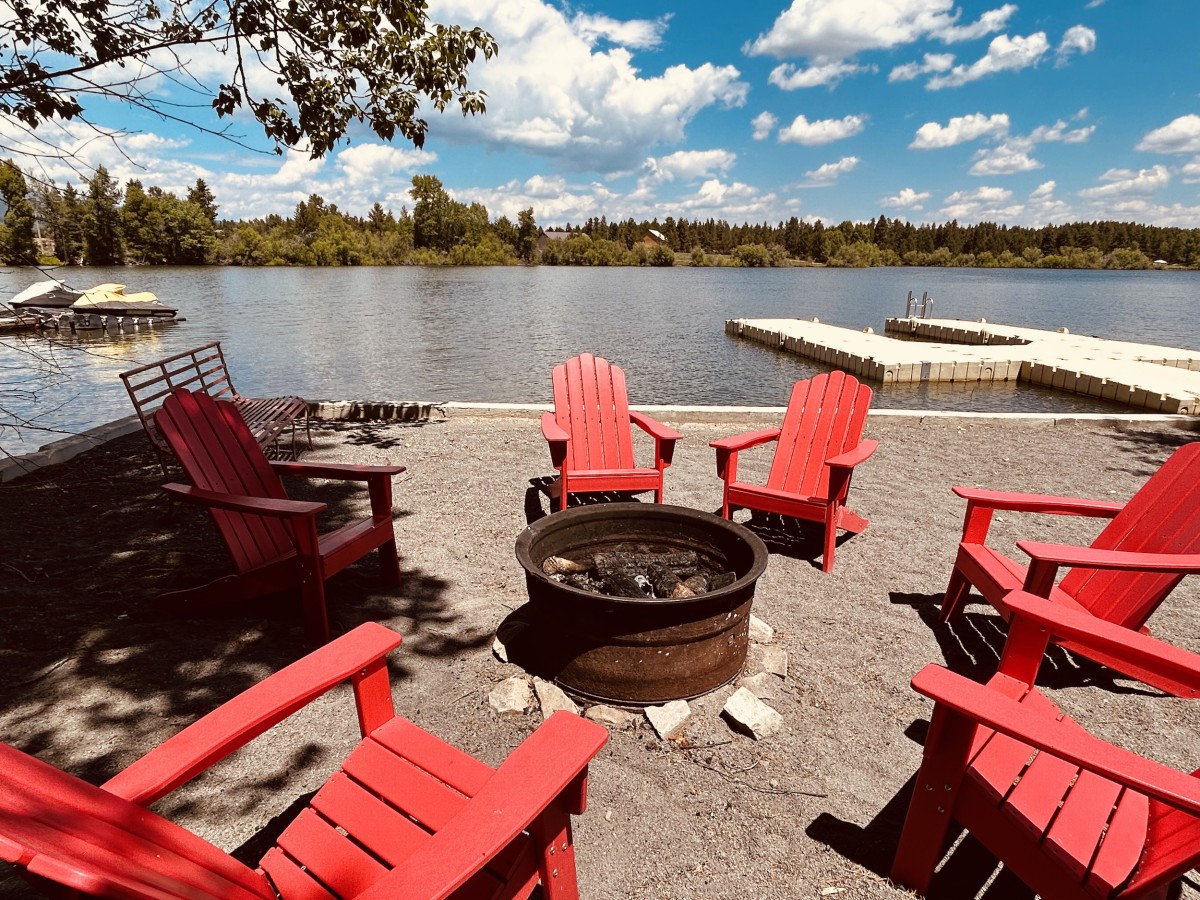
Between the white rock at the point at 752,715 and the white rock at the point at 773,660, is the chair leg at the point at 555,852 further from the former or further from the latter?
the white rock at the point at 773,660

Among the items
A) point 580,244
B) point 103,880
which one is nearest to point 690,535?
point 103,880

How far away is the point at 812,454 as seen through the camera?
14.3 feet

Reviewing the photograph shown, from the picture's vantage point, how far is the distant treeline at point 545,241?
63.7 meters

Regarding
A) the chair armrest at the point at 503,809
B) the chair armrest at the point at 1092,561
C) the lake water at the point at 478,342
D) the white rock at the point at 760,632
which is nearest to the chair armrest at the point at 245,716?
the chair armrest at the point at 503,809

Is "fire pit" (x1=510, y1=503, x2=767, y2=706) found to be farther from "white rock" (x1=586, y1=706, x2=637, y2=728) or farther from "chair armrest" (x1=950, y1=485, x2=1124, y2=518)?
"chair armrest" (x1=950, y1=485, x2=1124, y2=518)

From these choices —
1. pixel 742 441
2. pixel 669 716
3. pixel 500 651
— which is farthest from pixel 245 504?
pixel 742 441

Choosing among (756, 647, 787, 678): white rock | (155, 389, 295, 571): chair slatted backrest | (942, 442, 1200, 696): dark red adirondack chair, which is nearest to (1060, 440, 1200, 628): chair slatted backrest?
(942, 442, 1200, 696): dark red adirondack chair

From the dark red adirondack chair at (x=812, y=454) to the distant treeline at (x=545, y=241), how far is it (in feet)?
169

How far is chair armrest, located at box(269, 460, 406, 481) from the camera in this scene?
3453mm

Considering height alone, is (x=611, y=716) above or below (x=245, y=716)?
below

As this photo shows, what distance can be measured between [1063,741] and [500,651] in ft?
7.41

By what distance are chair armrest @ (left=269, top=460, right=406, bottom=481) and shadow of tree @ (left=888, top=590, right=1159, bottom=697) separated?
297cm

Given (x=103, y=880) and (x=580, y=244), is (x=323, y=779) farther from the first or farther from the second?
(x=580, y=244)

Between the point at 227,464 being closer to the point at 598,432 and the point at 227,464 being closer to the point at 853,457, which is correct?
the point at 598,432
